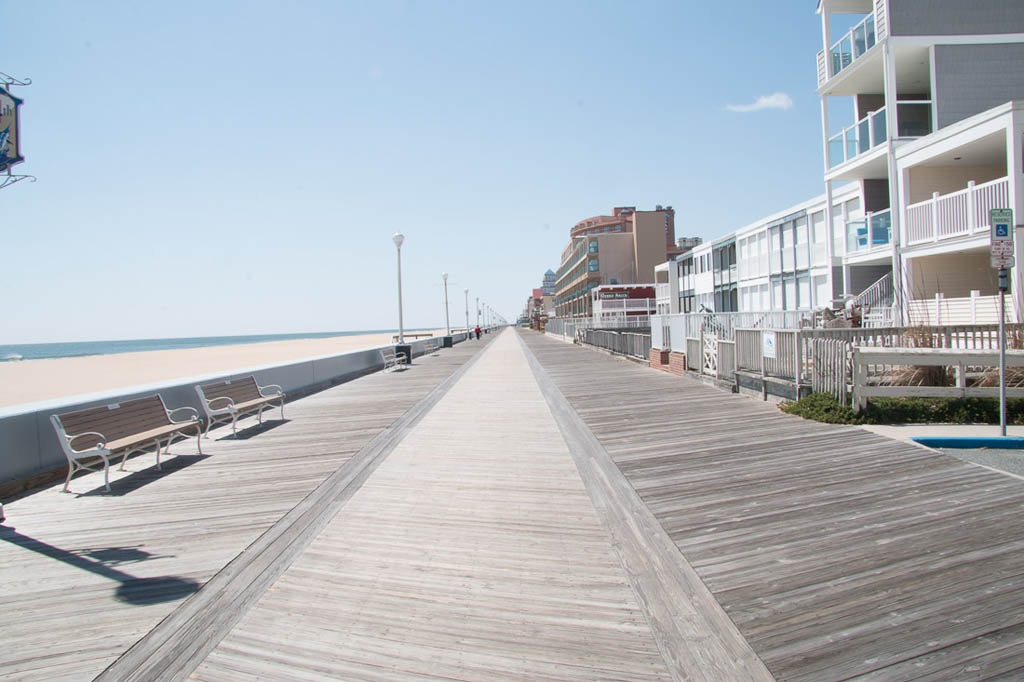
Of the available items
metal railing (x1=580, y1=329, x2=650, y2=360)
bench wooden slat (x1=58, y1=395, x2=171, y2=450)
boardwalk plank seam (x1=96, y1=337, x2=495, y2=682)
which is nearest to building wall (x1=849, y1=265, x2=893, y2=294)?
metal railing (x1=580, y1=329, x2=650, y2=360)

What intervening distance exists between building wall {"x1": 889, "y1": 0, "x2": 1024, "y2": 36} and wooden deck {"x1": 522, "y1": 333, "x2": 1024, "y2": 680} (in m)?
16.4

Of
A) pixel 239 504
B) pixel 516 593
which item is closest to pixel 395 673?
pixel 516 593

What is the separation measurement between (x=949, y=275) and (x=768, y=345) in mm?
10708

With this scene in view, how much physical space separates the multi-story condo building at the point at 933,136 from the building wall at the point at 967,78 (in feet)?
0.10

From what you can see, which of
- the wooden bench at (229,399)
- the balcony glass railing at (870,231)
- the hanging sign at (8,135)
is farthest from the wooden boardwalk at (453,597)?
the balcony glass railing at (870,231)

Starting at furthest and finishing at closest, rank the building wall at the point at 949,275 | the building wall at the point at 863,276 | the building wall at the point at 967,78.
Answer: the building wall at the point at 863,276, the building wall at the point at 967,78, the building wall at the point at 949,275

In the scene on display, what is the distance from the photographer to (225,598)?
3727 millimetres

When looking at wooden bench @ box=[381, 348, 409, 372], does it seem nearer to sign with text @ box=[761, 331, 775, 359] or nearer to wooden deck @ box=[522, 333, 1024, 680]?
sign with text @ box=[761, 331, 775, 359]

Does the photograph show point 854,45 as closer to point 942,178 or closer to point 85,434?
point 942,178

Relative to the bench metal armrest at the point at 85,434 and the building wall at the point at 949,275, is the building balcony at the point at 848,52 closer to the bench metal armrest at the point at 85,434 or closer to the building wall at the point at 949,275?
the building wall at the point at 949,275

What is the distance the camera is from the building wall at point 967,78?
17.8 meters

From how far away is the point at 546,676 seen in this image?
113 inches

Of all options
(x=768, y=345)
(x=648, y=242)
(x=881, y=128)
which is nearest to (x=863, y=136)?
(x=881, y=128)

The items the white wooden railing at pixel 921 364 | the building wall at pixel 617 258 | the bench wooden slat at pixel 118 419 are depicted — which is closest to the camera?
the bench wooden slat at pixel 118 419
